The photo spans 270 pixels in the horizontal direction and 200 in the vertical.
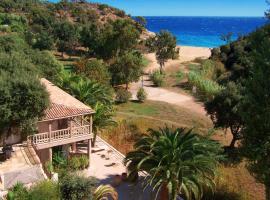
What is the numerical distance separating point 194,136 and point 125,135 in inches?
434

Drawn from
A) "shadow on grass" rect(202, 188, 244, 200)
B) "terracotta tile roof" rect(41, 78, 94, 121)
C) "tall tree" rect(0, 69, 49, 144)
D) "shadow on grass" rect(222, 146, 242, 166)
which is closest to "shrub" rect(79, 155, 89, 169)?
"terracotta tile roof" rect(41, 78, 94, 121)

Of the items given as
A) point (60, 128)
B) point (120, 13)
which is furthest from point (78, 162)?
point (120, 13)

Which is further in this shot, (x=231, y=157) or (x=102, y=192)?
(x=231, y=157)

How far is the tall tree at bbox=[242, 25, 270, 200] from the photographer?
16.1 m

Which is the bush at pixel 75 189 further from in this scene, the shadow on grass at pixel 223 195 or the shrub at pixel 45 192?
the shadow on grass at pixel 223 195

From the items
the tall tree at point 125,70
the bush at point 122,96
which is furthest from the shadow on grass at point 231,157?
the tall tree at point 125,70

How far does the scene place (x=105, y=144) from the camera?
26703 mm

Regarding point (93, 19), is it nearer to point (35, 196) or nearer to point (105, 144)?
point (105, 144)

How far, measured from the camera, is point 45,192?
48.4ft

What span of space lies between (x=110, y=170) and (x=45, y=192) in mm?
8194

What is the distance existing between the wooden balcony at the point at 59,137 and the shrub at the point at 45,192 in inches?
224

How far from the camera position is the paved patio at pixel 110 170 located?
19.6 m

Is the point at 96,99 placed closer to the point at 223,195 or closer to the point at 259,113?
the point at 223,195

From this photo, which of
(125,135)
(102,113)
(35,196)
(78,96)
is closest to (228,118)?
(125,135)
